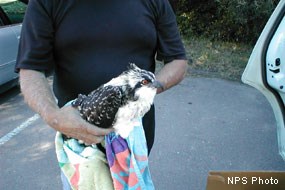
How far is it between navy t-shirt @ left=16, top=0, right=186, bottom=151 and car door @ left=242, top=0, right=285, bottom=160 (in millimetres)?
851

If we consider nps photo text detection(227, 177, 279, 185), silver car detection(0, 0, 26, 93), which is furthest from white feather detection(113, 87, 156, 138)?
silver car detection(0, 0, 26, 93)

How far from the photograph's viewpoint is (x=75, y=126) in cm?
133

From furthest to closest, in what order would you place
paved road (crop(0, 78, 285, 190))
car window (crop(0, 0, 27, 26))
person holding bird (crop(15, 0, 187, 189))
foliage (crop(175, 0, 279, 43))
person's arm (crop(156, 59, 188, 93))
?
foliage (crop(175, 0, 279, 43))
car window (crop(0, 0, 27, 26))
paved road (crop(0, 78, 285, 190))
person's arm (crop(156, 59, 188, 93))
person holding bird (crop(15, 0, 187, 189))

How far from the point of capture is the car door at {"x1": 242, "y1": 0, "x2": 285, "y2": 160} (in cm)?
218

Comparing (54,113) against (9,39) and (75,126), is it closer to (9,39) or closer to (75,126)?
(75,126)

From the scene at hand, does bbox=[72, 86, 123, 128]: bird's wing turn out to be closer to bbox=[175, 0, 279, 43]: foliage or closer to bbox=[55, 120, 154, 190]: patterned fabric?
bbox=[55, 120, 154, 190]: patterned fabric

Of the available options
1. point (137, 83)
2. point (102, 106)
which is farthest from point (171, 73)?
point (102, 106)

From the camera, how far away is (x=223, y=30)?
26.0 feet

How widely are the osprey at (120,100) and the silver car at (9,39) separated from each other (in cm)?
379

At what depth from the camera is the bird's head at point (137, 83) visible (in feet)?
4.34

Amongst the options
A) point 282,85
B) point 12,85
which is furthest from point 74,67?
point 12,85

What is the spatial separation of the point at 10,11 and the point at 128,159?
4531 mm

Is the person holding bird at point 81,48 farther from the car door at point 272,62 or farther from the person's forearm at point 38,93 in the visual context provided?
the car door at point 272,62

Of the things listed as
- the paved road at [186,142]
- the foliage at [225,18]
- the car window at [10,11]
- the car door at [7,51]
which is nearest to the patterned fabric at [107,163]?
the paved road at [186,142]
